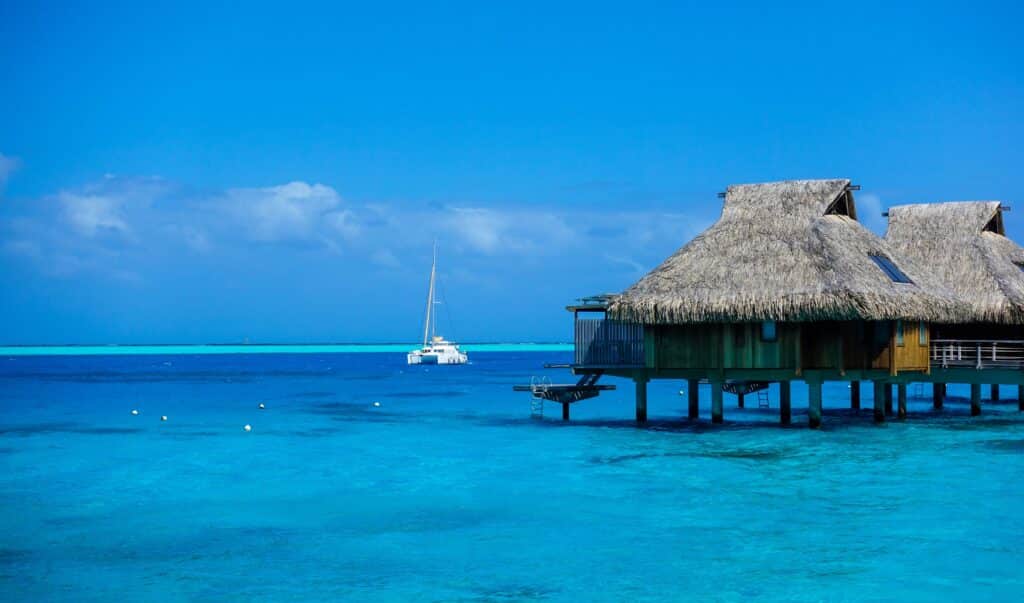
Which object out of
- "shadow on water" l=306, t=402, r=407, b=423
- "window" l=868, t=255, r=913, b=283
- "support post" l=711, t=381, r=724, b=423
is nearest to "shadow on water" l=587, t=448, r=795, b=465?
"support post" l=711, t=381, r=724, b=423

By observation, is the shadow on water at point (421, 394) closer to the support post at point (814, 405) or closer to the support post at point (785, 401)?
the support post at point (785, 401)

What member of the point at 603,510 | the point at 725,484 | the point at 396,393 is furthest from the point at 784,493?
the point at 396,393

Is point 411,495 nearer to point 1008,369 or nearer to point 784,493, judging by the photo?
point 784,493

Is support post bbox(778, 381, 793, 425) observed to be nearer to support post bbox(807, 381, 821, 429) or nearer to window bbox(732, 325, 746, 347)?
support post bbox(807, 381, 821, 429)

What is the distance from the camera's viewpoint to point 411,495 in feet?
68.7

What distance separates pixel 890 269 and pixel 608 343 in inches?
299

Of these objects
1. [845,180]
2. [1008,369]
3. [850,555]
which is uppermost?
[845,180]

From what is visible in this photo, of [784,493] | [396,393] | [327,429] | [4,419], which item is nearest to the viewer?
[784,493]

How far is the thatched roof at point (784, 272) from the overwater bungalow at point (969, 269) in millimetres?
1886

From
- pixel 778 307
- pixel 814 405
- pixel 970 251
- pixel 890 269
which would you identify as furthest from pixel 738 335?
pixel 970 251

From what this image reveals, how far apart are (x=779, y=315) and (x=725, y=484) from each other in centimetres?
681

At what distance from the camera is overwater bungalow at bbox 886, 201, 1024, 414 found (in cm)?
3244

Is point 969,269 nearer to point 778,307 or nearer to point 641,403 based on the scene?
point 778,307

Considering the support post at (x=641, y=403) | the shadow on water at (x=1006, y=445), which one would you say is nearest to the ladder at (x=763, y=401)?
the support post at (x=641, y=403)
